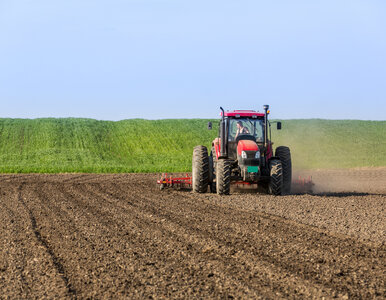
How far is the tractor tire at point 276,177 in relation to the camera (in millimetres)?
14420

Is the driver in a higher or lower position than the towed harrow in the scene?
higher

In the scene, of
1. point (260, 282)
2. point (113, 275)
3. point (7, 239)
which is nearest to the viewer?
point (260, 282)

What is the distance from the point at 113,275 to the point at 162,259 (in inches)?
36.2

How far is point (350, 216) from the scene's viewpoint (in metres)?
11.1

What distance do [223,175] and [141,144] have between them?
103 ft

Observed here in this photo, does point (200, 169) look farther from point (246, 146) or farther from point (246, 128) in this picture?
point (246, 128)

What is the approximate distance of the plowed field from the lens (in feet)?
18.5

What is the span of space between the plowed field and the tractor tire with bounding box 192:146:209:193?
1.73 metres

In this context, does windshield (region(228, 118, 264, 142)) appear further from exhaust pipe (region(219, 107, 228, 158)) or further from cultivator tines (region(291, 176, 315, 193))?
cultivator tines (region(291, 176, 315, 193))

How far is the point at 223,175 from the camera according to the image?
566 inches

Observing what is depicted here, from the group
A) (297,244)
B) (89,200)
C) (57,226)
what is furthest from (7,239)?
(89,200)

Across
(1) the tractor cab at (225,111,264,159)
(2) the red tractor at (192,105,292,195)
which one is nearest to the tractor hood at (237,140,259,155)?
(2) the red tractor at (192,105,292,195)

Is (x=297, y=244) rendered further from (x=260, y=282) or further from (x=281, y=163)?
(x=281, y=163)

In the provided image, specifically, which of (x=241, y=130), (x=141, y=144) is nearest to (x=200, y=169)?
(x=241, y=130)
